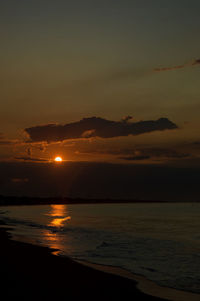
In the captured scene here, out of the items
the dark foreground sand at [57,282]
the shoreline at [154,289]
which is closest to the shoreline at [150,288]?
the shoreline at [154,289]

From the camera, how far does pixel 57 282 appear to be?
13.8 metres

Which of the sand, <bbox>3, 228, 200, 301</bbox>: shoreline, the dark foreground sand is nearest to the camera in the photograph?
the dark foreground sand

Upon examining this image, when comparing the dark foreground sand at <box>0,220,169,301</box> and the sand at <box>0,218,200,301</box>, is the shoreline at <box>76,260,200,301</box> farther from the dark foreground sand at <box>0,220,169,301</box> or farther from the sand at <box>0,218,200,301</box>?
the dark foreground sand at <box>0,220,169,301</box>

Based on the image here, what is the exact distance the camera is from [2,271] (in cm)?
1509

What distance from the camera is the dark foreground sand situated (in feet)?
38.7

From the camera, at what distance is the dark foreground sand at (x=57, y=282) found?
11805mm

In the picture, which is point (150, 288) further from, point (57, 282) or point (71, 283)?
point (57, 282)

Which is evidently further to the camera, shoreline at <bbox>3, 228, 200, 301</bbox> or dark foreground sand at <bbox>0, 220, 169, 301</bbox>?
shoreline at <bbox>3, 228, 200, 301</bbox>

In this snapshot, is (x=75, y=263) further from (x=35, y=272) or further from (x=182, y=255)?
(x=182, y=255)

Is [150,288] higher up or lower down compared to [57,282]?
lower down

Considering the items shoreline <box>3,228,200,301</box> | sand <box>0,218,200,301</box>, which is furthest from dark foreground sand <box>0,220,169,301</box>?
shoreline <box>3,228,200,301</box>

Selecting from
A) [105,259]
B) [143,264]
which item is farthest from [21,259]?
[143,264]

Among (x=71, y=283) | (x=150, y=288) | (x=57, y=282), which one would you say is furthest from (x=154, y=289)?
(x=57, y=282)

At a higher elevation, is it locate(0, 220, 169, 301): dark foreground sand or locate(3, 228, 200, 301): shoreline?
locate(0, 220, 169, 301): dark foreground sand
